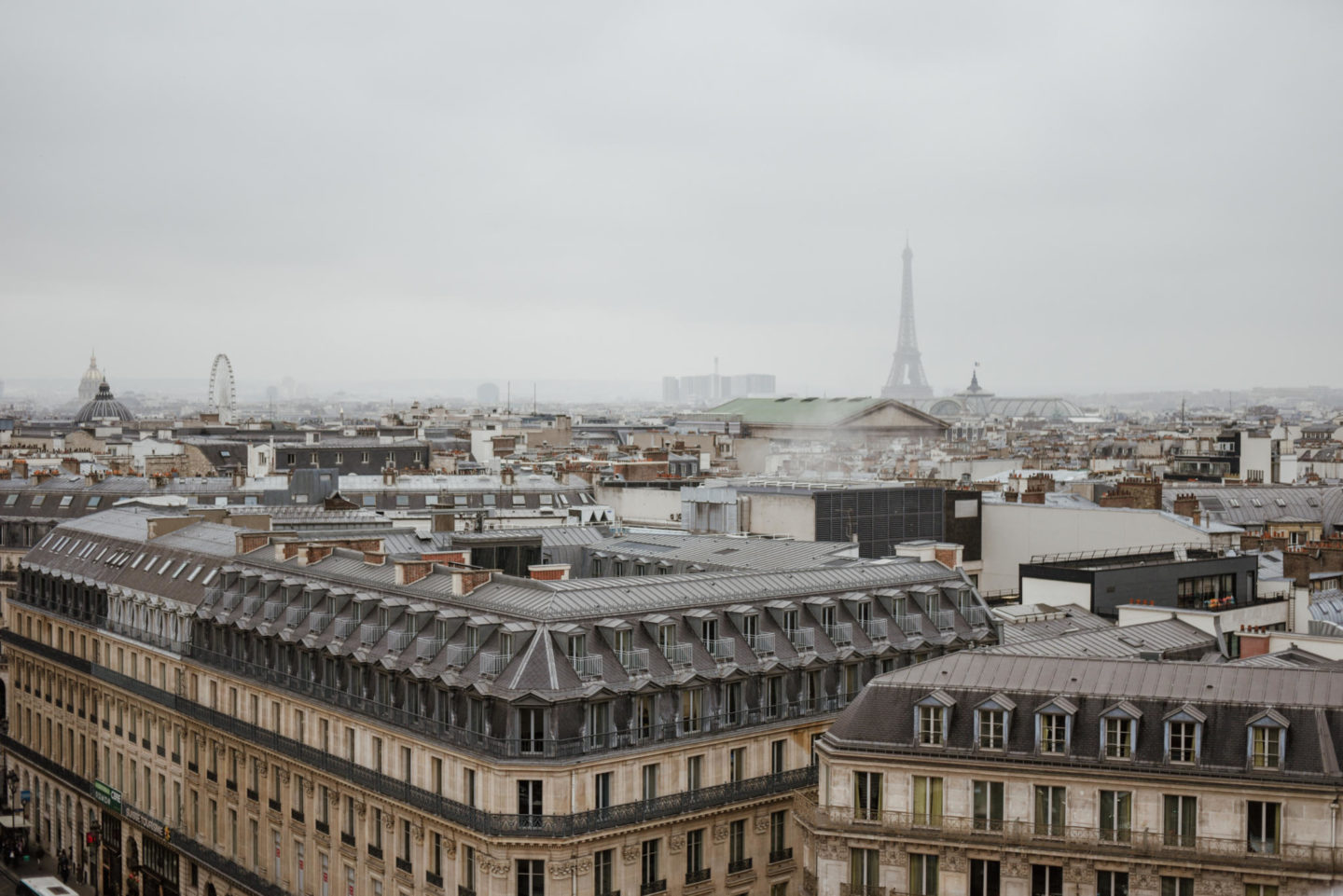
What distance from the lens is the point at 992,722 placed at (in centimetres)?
3428

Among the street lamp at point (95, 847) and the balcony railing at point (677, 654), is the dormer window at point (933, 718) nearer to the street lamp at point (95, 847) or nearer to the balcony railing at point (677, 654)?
the balcony railing at point (677, 654)

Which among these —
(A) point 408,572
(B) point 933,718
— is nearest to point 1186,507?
(A) point 408,572

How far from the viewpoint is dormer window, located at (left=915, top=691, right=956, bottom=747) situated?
113ft

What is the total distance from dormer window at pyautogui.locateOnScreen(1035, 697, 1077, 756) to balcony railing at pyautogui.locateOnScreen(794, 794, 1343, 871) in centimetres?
162

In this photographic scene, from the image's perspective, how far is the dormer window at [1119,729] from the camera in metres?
33.0

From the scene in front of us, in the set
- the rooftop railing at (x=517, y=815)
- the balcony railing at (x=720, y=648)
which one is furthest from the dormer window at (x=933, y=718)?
the balcony railing at (x=720, y=648)

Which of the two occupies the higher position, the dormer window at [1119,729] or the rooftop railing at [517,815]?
the dormer window at [1119,729]

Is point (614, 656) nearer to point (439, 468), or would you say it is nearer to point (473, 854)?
point (473, 854)

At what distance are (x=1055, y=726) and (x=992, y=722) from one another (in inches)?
52.3

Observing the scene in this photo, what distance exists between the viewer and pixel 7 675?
3162 inches

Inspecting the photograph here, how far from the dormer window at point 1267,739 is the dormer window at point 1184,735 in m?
1.00

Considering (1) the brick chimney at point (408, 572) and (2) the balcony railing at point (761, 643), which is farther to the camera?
(1) the brick chimney at point (408, 572)

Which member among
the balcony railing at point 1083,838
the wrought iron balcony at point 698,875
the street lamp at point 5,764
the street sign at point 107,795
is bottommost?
the street lamp at point 5,764

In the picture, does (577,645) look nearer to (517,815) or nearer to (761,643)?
(517,815)
